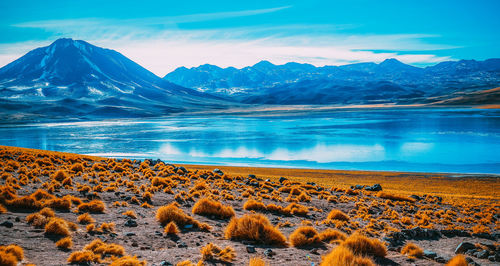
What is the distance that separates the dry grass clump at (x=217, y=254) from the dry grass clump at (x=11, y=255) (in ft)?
9.89

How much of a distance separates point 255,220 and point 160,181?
6981 millimetres

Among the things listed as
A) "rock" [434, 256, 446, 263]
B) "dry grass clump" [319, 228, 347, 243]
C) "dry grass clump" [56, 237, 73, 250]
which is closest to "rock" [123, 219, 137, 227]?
"dry grass clump" [56, 237, 73, 250]

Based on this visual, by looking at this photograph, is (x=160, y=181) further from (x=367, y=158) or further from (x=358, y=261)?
(x=367, y=158)

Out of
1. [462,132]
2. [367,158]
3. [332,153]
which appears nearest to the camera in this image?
[367,158]

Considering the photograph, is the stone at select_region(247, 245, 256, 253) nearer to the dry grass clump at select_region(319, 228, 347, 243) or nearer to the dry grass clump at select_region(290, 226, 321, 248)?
the dry grass clump at select_region(290, 226, 321, 248)

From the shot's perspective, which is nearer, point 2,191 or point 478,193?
point 2,191

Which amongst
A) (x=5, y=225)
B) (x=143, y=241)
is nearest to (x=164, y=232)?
(x=143, y=241)

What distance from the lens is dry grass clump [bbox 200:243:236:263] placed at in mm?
6129

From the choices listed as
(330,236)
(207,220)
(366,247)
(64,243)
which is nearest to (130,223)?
(64,243)

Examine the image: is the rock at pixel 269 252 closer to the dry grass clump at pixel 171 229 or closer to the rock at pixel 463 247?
the dry grass clump at pixel 171 229

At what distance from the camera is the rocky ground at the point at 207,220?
6418mm

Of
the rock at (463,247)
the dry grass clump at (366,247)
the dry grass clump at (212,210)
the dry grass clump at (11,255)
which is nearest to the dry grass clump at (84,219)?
the dry grass clump at (11,255)

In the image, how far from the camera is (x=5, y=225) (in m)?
6.55

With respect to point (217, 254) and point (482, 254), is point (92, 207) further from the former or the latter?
point (482, 254)
